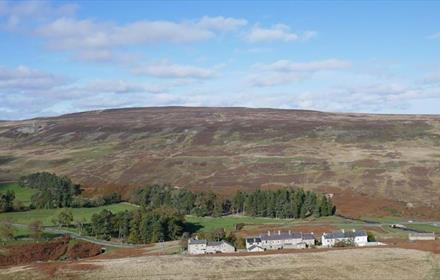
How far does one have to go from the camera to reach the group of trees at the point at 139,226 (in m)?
107

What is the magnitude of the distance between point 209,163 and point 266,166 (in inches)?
848

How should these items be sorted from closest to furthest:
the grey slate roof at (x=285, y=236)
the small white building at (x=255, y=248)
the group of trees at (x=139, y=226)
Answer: the small white building at (x=255, y=248) → the grey slate roof at (x=285, y=236) → the group of trees at (x=139, y=226)

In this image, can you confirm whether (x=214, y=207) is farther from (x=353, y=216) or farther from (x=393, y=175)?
(x=393, y=175)

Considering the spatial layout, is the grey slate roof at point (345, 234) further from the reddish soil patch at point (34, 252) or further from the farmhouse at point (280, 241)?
the reddish soil patch at point (34, 252)

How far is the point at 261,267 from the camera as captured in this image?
70.8 metres

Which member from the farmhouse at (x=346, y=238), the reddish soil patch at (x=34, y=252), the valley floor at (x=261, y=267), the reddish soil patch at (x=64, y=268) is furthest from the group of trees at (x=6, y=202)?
the farmhouse at (x=346, y=238)

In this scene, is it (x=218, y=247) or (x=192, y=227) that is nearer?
(x=218, y=247)

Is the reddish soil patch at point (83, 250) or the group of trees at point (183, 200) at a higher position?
the group of trees at point (183, 200)

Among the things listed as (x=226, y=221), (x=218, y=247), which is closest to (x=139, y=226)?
(x=226, y=221)

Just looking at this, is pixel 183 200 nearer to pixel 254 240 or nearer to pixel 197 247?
pixel 254 240

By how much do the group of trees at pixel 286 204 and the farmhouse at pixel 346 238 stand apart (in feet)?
111

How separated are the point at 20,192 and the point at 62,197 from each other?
26850 millimetres

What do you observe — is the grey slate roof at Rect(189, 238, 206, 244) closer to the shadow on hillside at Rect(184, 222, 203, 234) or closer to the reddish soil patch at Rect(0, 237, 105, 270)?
the reddish soil patch at Rect(0, 237, 105, 270)

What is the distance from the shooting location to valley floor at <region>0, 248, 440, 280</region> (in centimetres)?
6581
